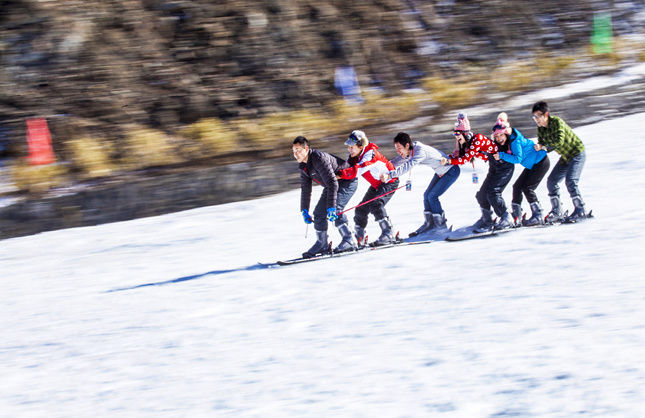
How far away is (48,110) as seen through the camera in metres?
16.3

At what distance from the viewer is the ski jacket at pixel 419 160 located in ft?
33.0

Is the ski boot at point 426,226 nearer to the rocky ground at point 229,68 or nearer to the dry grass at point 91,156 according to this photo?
the rocky ground at point 229,68

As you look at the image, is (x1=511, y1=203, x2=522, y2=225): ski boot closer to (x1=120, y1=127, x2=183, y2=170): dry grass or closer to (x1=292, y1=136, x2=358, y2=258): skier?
(x1=292, y1=136, x2=358, y2=258): skier

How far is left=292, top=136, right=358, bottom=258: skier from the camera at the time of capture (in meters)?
9.50

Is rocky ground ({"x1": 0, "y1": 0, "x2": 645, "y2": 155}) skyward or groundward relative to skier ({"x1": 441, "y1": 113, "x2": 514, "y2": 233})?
skyward

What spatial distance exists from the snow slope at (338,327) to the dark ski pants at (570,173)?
566 mm

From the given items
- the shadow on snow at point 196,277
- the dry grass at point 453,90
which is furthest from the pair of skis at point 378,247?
the dry grass at point 453,90

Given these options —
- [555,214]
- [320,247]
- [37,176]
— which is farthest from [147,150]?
[555,214]

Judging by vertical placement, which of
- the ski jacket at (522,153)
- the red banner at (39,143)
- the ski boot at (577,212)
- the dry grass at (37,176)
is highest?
the red banner at (39,143)

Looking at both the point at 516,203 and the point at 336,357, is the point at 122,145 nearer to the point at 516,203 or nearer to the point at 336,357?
the point at 516,203

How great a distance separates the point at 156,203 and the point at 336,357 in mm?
7778

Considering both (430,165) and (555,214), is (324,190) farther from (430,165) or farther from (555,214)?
(555,214)

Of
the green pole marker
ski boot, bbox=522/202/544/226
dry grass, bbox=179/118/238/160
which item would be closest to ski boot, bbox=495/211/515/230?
ski boot, bbox=522/202/544/226

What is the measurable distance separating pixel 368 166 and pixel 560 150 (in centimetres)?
262
